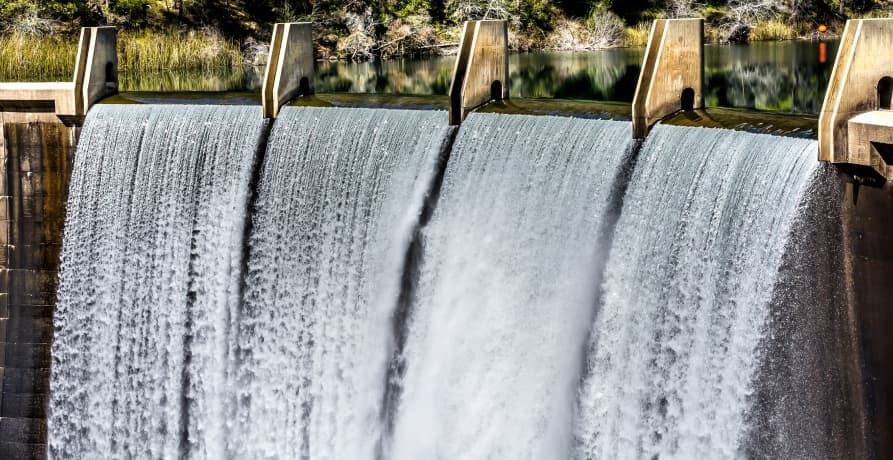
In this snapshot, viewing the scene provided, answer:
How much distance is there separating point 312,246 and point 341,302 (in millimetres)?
880

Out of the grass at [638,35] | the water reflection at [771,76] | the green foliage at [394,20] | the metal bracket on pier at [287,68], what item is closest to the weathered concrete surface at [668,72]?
the metal bracket on pier at [287,68]

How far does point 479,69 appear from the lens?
55.9 ft

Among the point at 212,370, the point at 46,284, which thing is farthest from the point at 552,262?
the point at 46,284

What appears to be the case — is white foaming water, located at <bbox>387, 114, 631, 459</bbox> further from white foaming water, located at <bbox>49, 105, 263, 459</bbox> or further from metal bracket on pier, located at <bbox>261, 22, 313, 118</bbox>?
metal bracket on pier, located at <bbox>261, 22, 313, 118</bbox>

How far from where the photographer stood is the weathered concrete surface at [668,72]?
1423 centimetres

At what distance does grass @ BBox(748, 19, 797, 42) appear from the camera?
1451 inches

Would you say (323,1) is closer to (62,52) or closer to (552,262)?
(62,52)

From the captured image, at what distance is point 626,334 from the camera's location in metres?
13.3

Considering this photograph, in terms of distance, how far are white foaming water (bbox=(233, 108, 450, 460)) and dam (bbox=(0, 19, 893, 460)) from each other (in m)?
0.03

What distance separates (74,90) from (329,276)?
18.1 feet

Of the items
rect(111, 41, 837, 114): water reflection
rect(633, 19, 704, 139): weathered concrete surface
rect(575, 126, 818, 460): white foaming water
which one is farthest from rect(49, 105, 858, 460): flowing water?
rect(111, 41, 837, 114): water reflection

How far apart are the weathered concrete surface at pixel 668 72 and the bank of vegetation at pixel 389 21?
22.5 metres

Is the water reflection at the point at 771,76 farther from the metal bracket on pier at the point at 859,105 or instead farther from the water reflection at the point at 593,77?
the metal bracket on pier at the point at 859,105

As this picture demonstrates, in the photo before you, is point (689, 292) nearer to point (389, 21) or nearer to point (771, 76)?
point (771, 76)
